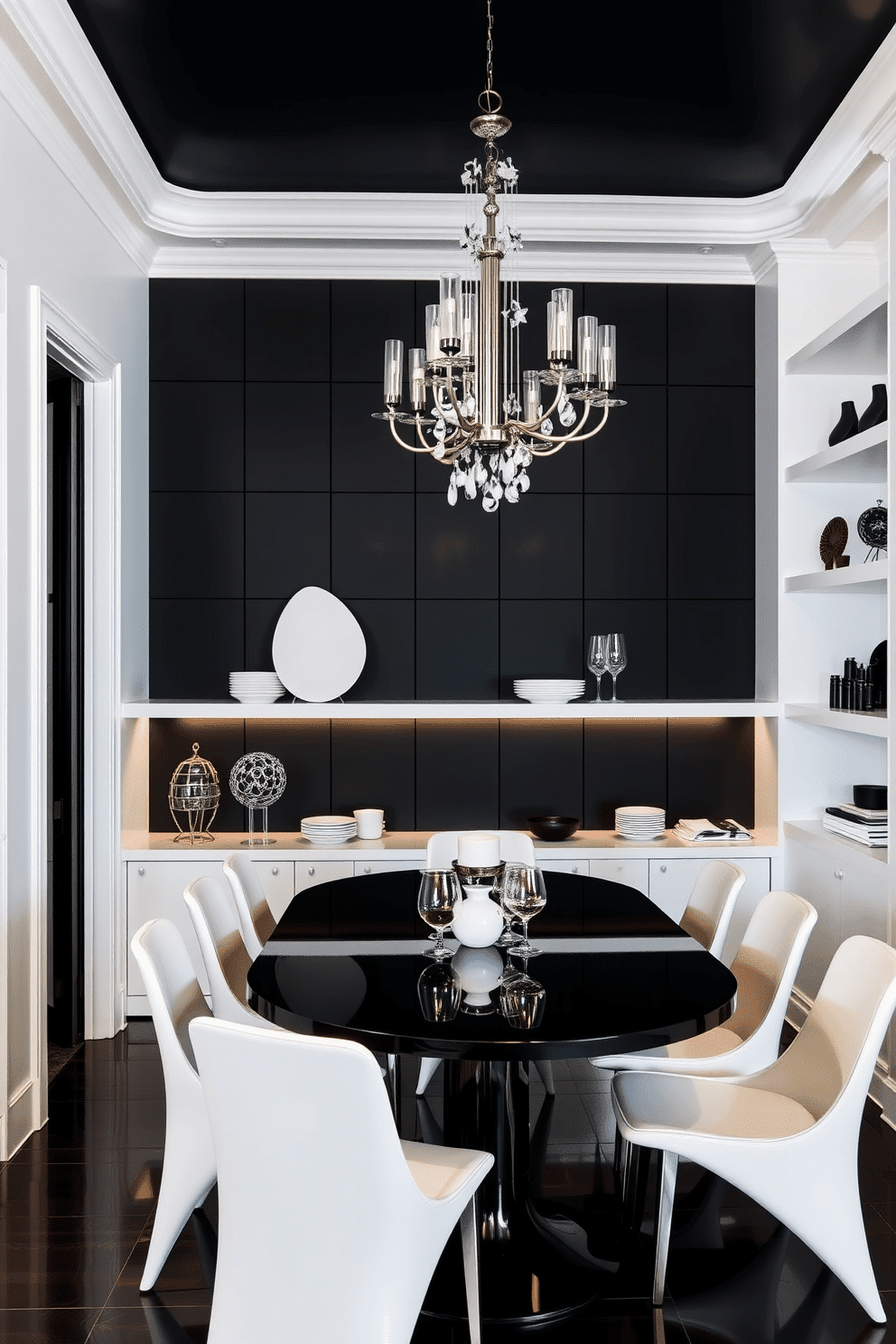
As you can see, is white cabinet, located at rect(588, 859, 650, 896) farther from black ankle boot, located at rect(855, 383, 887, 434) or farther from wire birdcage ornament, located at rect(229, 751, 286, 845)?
black ankle boot, located at rect(855, 383, 887, 434)

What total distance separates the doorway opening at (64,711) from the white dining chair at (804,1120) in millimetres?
2582

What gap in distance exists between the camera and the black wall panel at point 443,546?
16.5 ft

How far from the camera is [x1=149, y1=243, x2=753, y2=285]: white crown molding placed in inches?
191

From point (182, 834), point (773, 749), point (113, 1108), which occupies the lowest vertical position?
point (113, 1108)

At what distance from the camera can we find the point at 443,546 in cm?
505

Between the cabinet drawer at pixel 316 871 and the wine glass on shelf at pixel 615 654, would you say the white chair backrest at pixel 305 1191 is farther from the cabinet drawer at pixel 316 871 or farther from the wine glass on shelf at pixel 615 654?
the wine glass on shelf at pixel 615 654

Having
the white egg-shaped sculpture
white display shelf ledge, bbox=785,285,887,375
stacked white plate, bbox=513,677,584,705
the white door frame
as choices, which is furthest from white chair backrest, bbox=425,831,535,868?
white display shelf ledge, bbox=785,285,887,375

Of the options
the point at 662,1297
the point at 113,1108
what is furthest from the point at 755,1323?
the point at 113,1108

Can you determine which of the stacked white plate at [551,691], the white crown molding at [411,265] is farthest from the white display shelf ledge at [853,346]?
the stacked white plate at [551,691]

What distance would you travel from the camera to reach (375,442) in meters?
5.04

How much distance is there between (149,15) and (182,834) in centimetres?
319

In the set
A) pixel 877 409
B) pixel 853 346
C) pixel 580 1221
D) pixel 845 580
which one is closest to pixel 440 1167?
pixel 580 1221

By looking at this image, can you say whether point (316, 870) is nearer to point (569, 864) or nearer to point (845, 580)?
point (569, 864)

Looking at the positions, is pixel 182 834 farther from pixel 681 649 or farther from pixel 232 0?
pixel 232 0
